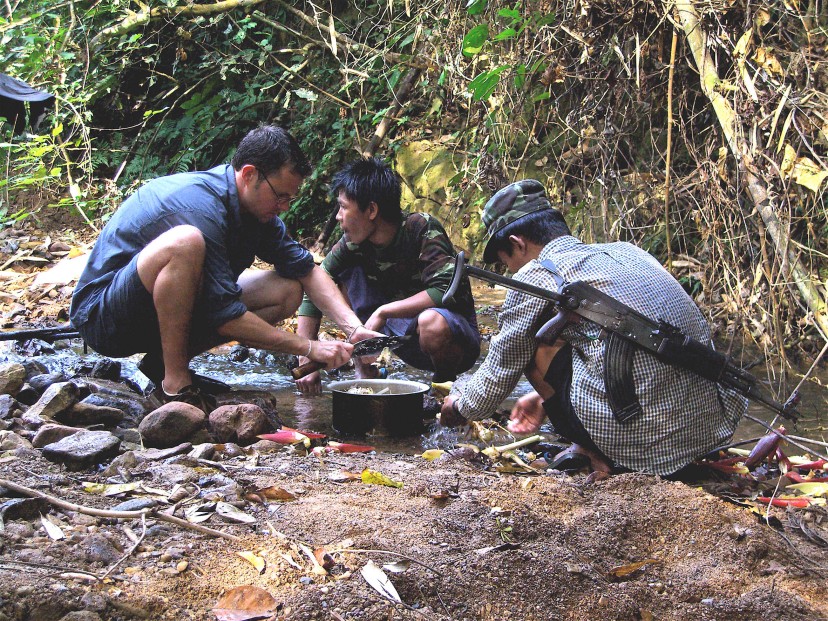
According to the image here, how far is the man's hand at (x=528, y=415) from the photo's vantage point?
368 centimetres

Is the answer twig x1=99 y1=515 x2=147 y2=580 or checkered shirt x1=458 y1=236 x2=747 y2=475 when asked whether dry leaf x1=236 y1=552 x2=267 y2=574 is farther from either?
checkered shirt x1=458 y1=236 x2=747 y2=475

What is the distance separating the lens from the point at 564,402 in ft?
11.0

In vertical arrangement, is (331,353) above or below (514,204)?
below

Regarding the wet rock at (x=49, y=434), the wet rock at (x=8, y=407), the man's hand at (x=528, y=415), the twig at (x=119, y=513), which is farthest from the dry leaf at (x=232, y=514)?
the man's hand at (x=528, y=415)

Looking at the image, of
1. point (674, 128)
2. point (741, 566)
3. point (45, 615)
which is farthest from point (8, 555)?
point (674, 128)

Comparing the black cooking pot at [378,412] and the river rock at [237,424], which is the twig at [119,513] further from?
the black cooking pot at [378,412]

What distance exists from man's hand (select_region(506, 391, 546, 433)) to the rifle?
0.58 meters

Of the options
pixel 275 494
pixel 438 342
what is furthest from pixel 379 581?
pixel 438 342

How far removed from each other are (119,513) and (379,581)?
79 centimetres

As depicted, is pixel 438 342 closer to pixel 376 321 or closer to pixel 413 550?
pixel 376 321

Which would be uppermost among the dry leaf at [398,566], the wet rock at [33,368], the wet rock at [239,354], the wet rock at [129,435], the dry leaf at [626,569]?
the dry leaf at [398,566]

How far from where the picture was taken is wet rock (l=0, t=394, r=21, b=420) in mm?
3487

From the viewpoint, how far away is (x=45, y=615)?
1776 millimetres

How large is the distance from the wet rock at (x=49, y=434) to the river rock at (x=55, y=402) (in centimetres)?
31
